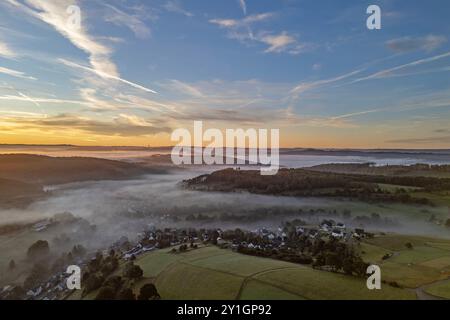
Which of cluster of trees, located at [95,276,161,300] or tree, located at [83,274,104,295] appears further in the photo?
tree, located at [83,274,104,295]

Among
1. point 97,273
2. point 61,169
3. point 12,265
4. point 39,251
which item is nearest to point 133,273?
point 97,273

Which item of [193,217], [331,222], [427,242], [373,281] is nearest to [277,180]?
[193,217]

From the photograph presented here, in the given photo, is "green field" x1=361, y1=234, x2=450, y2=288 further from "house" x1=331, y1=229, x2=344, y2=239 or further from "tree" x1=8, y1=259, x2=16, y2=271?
"tree" x1=8, y1=259, x2=16, y2=271

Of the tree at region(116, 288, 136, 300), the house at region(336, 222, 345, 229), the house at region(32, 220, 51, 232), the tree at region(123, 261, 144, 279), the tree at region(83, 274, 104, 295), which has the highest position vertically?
the tree at region(116, 288, 136, 300)

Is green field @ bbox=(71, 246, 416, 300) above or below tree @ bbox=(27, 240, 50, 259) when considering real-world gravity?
above

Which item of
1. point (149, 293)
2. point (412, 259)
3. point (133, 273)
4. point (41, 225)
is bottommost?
point (41, 225)

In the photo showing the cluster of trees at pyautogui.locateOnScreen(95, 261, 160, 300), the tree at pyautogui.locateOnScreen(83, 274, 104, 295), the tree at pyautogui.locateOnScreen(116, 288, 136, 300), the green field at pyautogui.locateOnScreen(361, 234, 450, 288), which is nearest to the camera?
the tree at pyautogui.locateOnScreen(116, 288, 136, 300)

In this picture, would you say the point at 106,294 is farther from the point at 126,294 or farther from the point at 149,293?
the point at 149,293

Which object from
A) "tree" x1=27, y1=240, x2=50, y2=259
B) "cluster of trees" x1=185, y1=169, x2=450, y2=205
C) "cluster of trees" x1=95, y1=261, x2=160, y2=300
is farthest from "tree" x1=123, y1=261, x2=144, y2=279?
"cluster of trees" x1=185, y1=169, x2=450, y2=205
